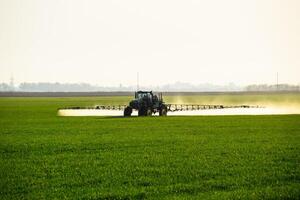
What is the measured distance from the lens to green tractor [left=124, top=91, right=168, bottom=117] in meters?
51.1

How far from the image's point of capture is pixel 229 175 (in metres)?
15.8

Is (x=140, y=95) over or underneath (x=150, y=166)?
over

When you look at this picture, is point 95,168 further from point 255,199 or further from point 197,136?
point 197,136

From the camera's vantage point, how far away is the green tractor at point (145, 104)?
51.1m

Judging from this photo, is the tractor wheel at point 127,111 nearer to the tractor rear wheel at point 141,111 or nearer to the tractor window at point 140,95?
the tractor rear wheel at point 141,111

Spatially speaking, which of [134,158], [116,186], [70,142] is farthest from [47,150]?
[116,186]

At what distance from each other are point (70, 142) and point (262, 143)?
938cm

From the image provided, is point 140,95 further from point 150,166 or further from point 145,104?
point 150,166

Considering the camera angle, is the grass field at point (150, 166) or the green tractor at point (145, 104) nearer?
the grass field at point (150, 166)

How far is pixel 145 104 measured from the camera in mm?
51688

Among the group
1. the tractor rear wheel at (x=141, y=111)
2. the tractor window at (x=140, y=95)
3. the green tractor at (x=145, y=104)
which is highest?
the tractor window at (x=140, y=95)

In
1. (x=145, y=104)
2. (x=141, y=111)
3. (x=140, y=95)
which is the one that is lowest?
(x=141, y=111)

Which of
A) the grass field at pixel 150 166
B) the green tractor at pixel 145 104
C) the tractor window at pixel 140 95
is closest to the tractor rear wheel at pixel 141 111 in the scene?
the green tractor at pixel 145 104

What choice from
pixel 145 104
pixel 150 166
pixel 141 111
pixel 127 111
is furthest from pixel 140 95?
pixel 150 166
